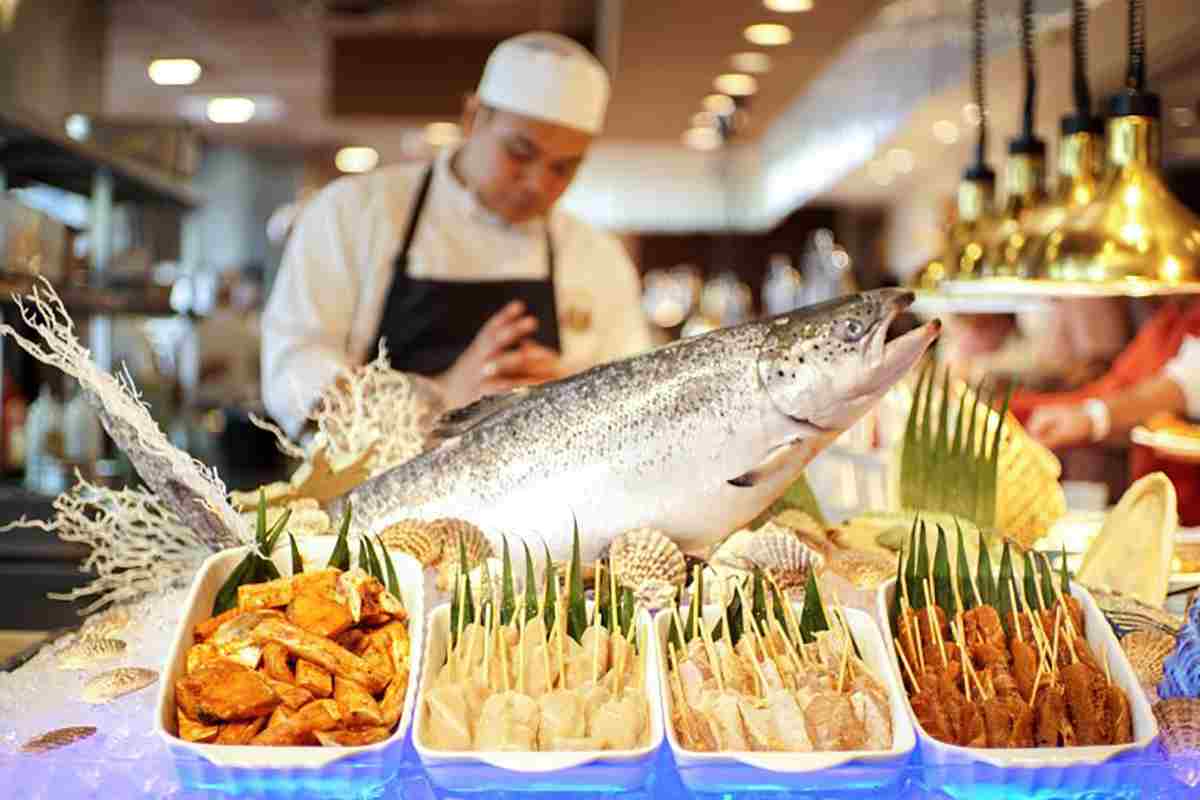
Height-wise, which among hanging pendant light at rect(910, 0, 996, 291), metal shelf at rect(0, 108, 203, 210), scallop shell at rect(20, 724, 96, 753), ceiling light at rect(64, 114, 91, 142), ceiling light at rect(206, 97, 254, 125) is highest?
ceiling light at rect(206, 97, 254, 125)

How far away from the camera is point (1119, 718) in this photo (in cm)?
113

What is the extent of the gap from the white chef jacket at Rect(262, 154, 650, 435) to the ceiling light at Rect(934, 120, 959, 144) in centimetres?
360

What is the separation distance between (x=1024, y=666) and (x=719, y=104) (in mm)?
6900

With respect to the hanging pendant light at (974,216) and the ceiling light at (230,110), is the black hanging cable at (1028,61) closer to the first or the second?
the hanging pendant light at (974,216)

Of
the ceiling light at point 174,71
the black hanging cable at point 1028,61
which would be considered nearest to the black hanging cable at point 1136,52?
the black hanging cable at point 1028,61

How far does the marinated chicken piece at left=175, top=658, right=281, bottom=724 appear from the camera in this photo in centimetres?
110

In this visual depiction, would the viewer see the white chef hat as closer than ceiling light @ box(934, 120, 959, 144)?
Yes

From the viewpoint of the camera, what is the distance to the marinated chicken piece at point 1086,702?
112 cm

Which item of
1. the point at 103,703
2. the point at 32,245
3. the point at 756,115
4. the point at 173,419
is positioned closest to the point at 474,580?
the point at 103,703

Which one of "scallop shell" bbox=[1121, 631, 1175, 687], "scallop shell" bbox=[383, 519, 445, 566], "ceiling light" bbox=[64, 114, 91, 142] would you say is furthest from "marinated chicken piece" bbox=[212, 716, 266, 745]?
"ceiling light" bbox=[64, 114, 91, 142]

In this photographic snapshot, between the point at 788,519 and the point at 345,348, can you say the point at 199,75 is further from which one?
the point at 788,519

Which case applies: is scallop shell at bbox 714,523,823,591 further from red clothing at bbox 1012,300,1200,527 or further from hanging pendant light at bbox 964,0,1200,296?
red clothing at bbox 1012,300,1200,527

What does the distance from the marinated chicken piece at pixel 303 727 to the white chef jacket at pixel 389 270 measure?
4.99 feet

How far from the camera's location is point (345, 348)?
2895 millimetres
